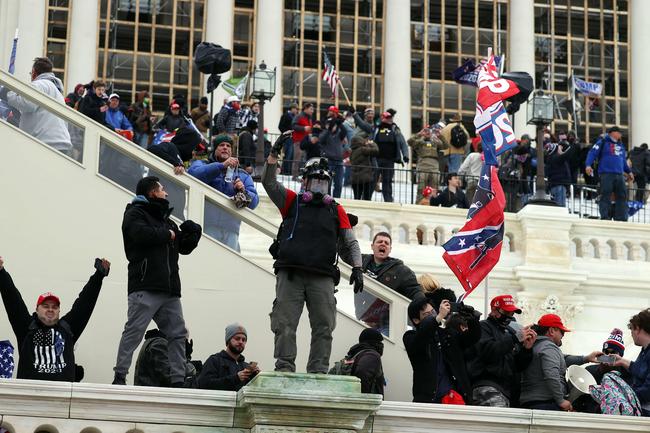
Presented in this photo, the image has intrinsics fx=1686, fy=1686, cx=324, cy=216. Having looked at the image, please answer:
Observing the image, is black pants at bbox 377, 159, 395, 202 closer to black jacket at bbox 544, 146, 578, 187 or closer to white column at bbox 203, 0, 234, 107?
black jacket at bbox 544, 146, 578, 187

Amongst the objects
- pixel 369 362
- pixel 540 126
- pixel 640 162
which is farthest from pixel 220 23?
pixel 369 362

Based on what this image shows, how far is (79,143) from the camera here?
1465 cm

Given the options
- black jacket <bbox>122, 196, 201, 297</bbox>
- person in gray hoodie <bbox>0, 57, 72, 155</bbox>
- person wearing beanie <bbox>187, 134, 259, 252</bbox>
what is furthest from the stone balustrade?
person in gray hoodie <bbox>0, 57, 72, 155</bbox>

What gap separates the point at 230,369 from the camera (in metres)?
12.0

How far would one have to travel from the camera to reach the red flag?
15.1 m

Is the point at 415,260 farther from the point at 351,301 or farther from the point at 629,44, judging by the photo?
the point at 629,44

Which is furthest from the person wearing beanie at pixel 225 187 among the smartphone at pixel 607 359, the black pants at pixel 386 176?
the black pants at pixel 386 176

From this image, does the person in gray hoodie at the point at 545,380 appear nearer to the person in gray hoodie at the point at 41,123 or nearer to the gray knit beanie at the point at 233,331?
the gray knit beanie at the point at 233,331

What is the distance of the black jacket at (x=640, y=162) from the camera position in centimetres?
2961

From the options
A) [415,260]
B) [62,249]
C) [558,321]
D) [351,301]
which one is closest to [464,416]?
[558,321]

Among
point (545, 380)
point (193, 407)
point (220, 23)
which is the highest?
point (220, 23)

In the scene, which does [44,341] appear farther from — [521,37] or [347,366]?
[521,37]

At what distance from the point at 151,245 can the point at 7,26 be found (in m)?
28.6

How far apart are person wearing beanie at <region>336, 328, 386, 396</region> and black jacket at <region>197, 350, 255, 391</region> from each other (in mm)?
768
